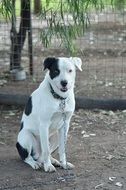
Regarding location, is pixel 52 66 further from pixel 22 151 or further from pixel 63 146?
pixel 22 151

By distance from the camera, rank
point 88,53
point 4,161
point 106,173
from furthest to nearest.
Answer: point 88,53
point 4,161
point 106,173

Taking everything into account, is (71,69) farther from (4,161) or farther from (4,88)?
(4,88)

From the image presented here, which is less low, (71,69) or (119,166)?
(71,69)

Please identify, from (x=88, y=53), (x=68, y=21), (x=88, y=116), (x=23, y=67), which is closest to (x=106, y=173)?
(x=68, y=21)

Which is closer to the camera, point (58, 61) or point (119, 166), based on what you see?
point (58, 61)

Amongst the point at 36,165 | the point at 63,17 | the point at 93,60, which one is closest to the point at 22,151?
the point at 36,165

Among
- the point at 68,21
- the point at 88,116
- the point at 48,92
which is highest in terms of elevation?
the point at 68,21

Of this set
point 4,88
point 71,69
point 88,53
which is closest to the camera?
point 71,69

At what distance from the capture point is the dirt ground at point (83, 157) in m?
5.29

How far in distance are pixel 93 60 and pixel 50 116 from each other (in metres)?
5.33

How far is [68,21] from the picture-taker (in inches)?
223

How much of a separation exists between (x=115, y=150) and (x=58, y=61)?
5.08ft

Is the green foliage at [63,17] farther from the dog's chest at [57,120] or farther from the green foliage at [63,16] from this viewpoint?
the dog's chest at [57,120]

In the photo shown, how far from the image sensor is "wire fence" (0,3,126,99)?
8.65 metres
